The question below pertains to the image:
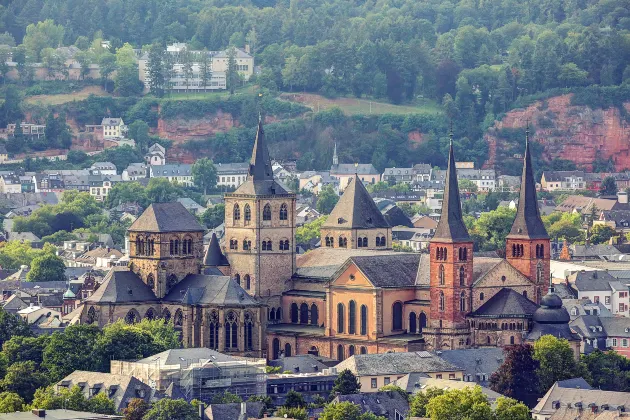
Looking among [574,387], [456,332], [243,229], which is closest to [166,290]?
[243,229]

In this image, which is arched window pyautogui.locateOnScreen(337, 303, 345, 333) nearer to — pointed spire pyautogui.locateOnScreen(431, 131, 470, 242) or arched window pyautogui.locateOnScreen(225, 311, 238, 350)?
arched window pyautogui.locateOnScreen(225, 311, 238, 350)

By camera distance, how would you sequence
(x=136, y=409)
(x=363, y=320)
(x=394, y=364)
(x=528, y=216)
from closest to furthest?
(x=136, y=409) → (x=394, y=364) → (x=363, y=320) → (x=528, y=216)

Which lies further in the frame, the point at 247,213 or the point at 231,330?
the point at 247,213

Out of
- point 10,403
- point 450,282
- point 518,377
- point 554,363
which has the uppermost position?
point 450,282

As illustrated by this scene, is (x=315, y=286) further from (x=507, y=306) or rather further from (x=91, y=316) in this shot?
(x=507, y=306)

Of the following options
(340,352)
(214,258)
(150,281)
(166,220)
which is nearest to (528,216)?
(340,352)

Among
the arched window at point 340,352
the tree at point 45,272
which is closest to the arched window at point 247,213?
the arched window at point 340,352

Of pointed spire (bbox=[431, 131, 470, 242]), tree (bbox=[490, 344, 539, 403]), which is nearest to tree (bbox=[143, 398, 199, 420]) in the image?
tree (bbox=[490, 344, 539, 403])
